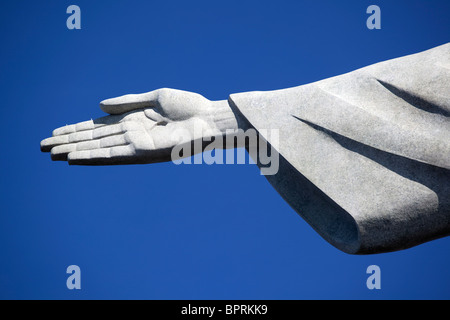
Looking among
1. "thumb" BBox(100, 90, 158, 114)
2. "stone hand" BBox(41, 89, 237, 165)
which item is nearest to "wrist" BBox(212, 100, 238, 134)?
"stone hand" BBox(41, 89, 237, 165)

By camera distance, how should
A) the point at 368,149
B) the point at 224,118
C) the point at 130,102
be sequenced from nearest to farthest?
the point at 368,149 < the point at 224,118 < the point at 130,102

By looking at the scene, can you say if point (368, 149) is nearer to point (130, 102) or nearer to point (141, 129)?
point (141, 129)

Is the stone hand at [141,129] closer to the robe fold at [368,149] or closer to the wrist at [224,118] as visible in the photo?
the wrist at [224,118]

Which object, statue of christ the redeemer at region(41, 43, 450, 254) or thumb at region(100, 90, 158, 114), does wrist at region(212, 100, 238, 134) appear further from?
thumb at region(100, 90, 158, 114)

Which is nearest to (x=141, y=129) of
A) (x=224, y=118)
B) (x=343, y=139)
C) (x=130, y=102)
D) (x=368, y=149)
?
(x=130, y=102)

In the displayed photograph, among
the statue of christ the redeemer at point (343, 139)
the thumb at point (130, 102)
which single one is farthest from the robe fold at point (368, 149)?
the thumb at point (130, 102)

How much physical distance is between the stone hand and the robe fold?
0.29 m

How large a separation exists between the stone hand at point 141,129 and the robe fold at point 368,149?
0.29 metres

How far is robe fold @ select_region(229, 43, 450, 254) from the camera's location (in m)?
4.62

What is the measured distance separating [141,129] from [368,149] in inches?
81.0

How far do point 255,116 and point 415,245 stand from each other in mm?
1752

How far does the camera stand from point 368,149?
4812 mm

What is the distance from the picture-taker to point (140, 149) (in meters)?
5.15

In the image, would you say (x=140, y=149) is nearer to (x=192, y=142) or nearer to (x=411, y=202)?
(x=192, y=142)
